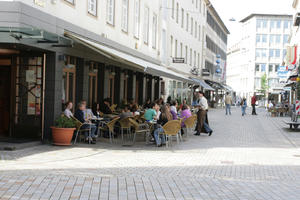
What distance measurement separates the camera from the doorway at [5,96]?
1434cm

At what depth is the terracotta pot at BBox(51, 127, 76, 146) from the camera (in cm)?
1276

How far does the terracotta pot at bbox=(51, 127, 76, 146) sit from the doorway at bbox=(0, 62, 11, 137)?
2260mm

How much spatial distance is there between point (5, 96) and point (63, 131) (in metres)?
2.99

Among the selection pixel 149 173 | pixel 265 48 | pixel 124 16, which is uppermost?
pixel 265 48

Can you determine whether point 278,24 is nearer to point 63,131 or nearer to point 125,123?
point 125,123

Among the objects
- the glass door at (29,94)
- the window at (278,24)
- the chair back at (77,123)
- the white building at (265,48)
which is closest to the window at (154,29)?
the glass door at (29,94)

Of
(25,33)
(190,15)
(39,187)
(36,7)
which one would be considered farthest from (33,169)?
(190,15)

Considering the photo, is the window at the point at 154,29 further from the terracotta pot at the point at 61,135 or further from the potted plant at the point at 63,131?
the terracotta pot at the point at 61,135

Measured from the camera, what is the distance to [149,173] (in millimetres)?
8969

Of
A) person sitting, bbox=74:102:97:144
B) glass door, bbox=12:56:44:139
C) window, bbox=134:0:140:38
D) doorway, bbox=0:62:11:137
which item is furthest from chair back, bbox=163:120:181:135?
window, bbox=134:0:140:38

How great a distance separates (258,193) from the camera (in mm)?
7414

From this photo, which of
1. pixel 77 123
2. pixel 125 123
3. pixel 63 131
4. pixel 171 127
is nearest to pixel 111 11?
pixel 125 123

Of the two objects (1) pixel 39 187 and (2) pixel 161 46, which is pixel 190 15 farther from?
(1) pixel 39 187

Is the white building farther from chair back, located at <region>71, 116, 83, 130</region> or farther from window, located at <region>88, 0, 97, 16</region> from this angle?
chair back, located at <region>71, 116, 83, 130</region>
